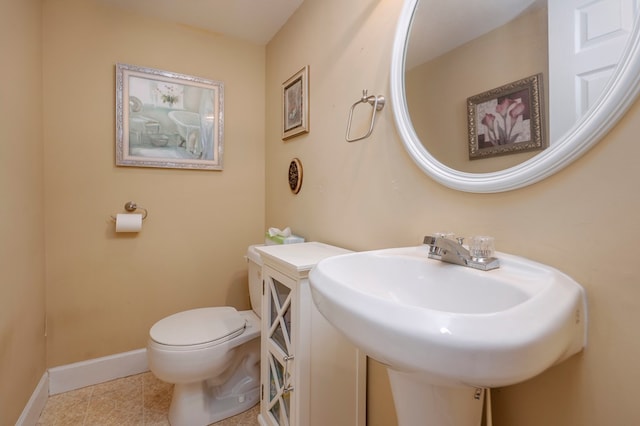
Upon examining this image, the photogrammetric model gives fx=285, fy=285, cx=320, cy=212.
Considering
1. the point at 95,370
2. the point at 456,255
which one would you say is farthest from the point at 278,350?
the point at 95,370

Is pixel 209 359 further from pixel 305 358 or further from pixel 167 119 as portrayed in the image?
pixel 167 119

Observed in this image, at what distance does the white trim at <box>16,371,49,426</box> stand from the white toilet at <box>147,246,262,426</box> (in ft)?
1.88

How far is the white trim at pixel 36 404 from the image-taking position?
4.13 feet

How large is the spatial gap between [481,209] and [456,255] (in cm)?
16

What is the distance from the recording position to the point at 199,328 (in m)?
1.38

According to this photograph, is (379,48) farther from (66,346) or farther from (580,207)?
(66,346)

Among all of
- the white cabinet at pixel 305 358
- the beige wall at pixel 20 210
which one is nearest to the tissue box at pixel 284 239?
the white cabinet at pixel 305 358

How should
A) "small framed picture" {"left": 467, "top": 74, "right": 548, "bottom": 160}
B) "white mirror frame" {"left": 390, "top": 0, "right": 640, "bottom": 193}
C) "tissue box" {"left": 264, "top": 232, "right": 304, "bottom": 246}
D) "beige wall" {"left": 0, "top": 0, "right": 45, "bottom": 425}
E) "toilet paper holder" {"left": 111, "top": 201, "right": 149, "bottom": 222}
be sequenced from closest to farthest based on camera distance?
"white mirror frame" {"left": 390, "top": 0, "right": 640, "bottom": 193} → "small framed picture" {"left": 467, "top": 74, "right": 548, "bottom": 160} → "beige wall" {"left": 0, "top": 0, "right": 45, "bottom": 425} → "tissue box" {"left": 264, "top": 232, "right": 304, "bottom": 246} → "toilet paper holder" {"left": 111, "top": 201, "right": 149, "bottom": 222}

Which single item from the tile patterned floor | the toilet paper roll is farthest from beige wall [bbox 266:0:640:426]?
the tile patterned floor

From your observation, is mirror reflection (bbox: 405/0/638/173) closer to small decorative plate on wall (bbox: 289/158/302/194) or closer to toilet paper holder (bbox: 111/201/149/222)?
small decorative plate on wall (bbox: 289/158/302/194)

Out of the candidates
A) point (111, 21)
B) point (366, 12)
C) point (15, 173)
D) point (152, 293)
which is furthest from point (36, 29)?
point (366, 12)

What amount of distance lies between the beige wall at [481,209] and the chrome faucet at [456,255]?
0.10 metres

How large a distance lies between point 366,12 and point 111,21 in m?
1.55

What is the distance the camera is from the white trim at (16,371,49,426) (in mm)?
1257
